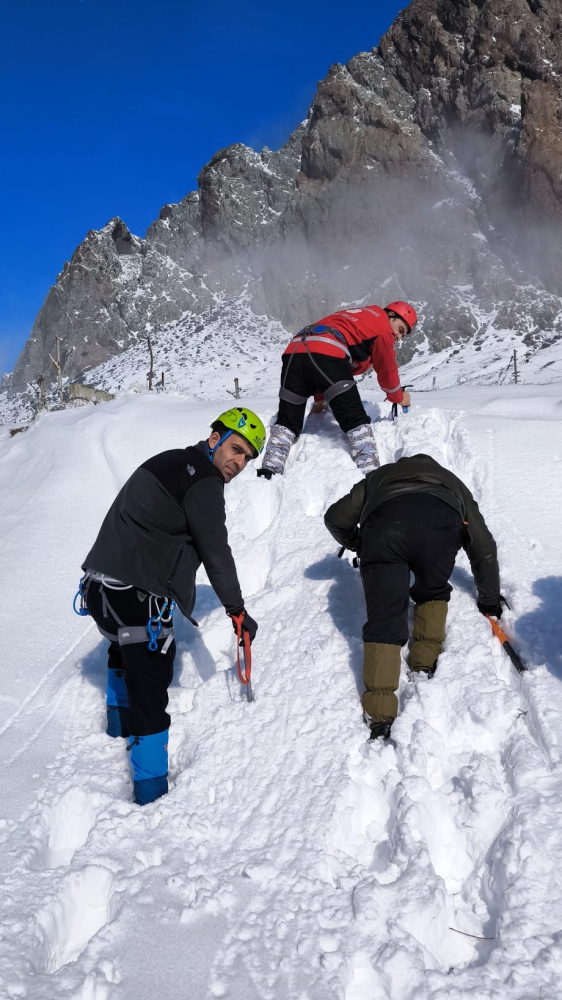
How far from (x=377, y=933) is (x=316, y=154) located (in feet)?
340

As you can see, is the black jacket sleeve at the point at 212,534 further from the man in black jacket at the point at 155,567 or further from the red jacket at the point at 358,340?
the red jacket at the point at 358,340

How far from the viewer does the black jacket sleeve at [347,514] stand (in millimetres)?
3398

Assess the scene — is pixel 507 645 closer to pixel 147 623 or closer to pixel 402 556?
pixel 402 556

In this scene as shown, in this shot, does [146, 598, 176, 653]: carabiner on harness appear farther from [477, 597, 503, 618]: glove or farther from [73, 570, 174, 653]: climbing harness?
[477, 597, 503, 618]: glove

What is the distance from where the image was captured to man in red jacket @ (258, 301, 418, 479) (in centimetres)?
525

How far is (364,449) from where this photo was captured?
526 centimetres

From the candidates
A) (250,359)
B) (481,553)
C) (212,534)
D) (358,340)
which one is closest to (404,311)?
(358,340)

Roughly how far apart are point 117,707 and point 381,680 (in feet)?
4.53

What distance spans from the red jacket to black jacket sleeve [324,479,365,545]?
2203 mm

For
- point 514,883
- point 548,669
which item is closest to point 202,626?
point 548,669

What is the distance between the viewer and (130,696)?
2752 mm

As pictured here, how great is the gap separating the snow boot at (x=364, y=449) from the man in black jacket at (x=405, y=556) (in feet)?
5.90

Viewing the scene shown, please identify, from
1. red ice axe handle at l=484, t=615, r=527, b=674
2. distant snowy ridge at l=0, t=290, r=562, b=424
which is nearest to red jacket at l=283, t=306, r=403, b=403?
red ice axe handle at l=484, t=615, r=527, b=674

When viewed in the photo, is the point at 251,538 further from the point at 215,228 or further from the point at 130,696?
the point at 215,228
